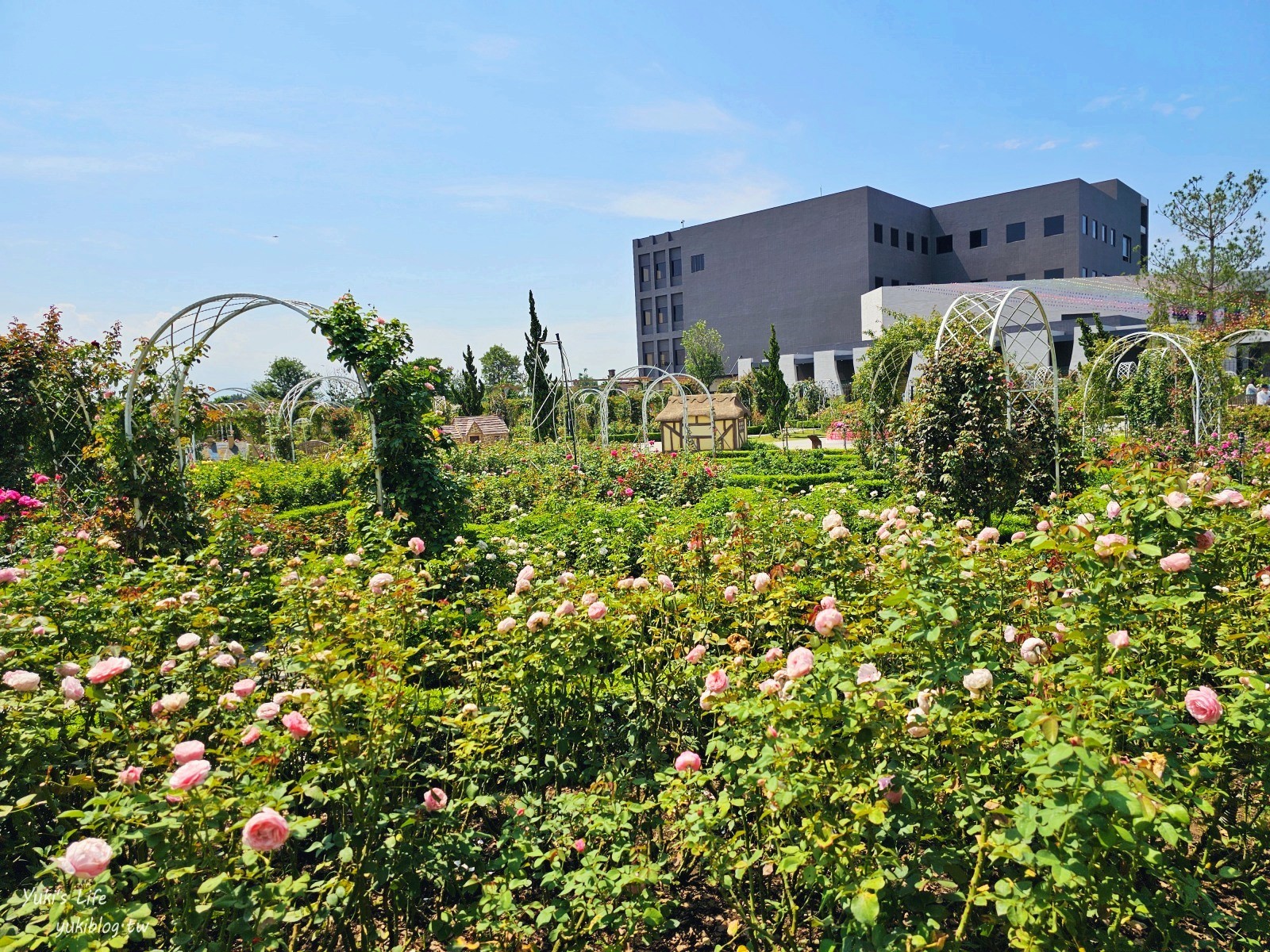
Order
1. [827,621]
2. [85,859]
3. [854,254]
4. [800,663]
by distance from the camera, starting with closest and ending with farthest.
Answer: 1. [85,859]
2. [800,663]
3. [827,621]
4. [854,254]

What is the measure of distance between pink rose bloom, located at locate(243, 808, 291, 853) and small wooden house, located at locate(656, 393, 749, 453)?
20991mm

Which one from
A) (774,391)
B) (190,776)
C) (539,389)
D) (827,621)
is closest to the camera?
A: (190,776)

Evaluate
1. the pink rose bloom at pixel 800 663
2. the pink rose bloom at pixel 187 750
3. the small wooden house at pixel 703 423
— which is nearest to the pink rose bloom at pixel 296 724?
the pink rose bloom at pixel 187 750

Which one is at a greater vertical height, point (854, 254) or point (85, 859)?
point (854, 254)

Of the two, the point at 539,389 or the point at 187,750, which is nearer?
the point at 187,750

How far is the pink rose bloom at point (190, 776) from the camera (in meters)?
1.57

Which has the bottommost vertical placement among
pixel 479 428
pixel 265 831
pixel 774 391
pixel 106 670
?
pixel 265 831

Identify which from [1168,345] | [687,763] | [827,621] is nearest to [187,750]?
[687,763]

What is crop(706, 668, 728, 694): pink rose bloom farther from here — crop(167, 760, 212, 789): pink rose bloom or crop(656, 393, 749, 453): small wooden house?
crop(656, 393, 749, 453): small wooden house

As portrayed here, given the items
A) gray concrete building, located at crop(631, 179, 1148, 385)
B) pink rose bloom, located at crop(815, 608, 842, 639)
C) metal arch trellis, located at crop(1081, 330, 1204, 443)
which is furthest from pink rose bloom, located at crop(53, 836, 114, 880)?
gray concrete building, located at crop(631, 179, 1148, 385)

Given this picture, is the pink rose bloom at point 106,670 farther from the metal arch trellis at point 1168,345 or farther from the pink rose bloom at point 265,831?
the metal arch trellis at point 1168,345

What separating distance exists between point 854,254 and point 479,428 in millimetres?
27739

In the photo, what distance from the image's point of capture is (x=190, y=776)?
1.58m

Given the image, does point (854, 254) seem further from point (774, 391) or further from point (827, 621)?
point (827, 621)
